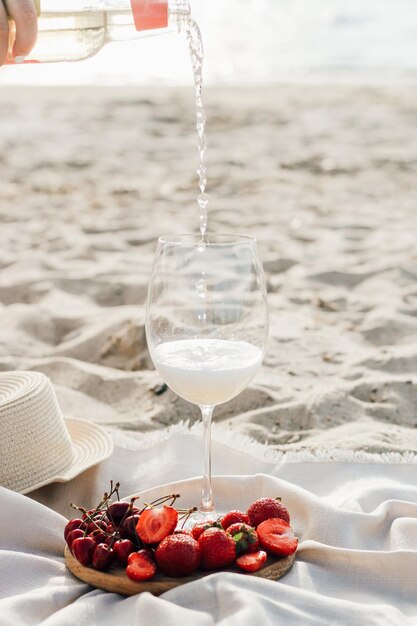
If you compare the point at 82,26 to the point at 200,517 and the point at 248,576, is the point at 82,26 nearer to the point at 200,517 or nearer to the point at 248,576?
the point at 200,517

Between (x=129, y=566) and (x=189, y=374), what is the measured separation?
391mm

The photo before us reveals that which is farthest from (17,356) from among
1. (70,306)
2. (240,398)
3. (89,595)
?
(89,595)

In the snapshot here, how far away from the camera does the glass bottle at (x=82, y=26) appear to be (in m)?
2.12

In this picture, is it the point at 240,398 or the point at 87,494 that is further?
the point at 240,398

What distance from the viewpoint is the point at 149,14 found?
207cm

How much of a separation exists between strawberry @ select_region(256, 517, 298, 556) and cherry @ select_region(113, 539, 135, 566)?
27 centimetres

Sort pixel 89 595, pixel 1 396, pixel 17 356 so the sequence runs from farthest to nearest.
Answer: pixel 17 356, pixel 1 396, pixel 89 595

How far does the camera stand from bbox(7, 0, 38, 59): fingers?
1688 millimetres

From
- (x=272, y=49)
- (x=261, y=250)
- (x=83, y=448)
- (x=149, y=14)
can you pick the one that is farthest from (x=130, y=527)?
(x=272, y=49)

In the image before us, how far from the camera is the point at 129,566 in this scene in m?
1.66

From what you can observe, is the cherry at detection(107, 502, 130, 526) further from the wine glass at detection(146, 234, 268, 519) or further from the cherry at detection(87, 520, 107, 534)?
the wine glass at detection(146, 234, 268, 519)

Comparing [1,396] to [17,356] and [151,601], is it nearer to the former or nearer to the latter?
[151,601]

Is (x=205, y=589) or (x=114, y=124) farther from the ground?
(x=205, y=589)

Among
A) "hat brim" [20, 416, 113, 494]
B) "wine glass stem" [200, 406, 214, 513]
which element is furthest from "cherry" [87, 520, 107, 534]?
"hat brim" [20, 416, 113, 494]
